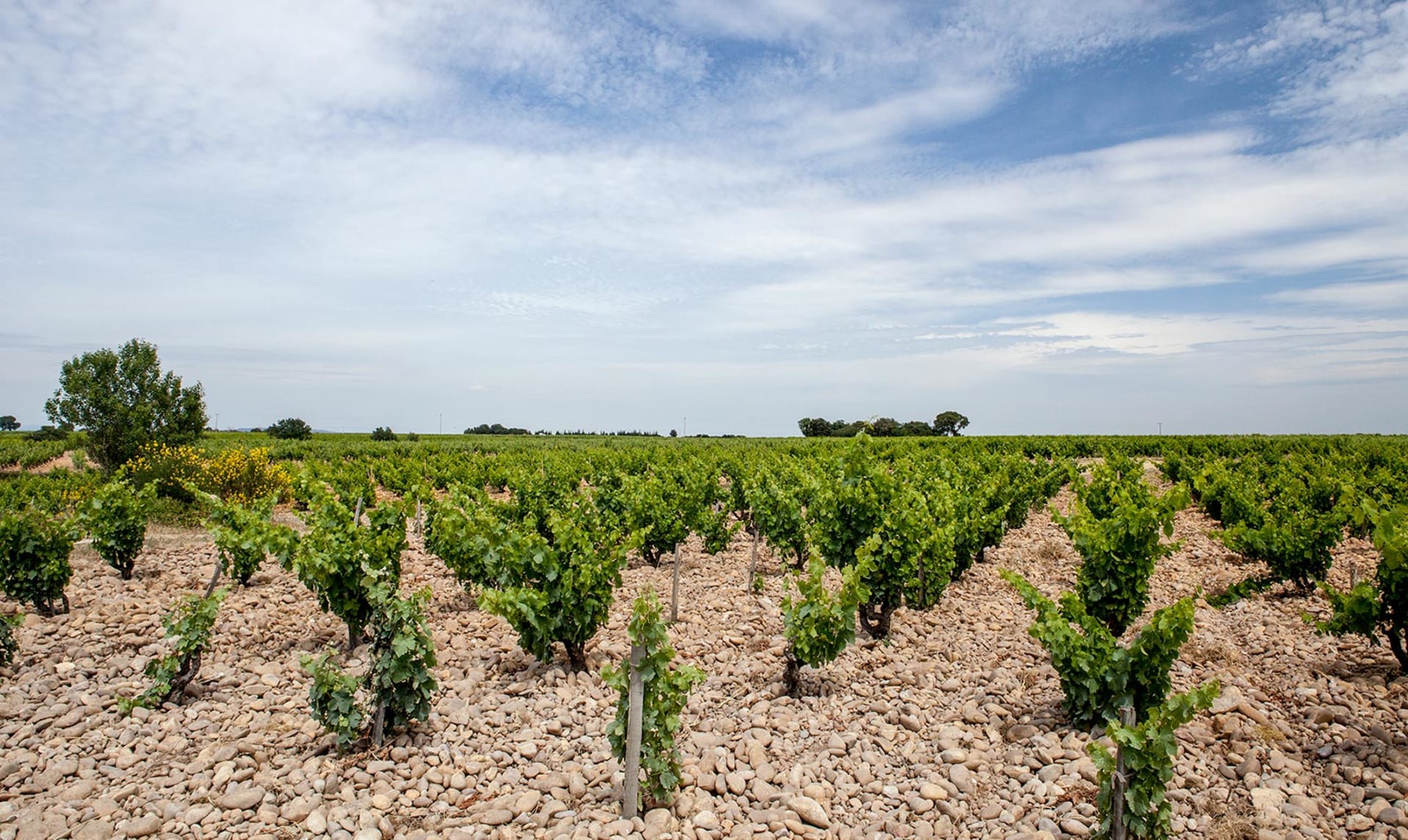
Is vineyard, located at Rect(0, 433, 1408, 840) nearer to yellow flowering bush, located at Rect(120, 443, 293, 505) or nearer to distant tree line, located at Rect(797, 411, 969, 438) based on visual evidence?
yellow flowering bush, located at Rect(120, 443, 293, 505)

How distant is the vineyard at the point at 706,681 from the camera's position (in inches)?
225

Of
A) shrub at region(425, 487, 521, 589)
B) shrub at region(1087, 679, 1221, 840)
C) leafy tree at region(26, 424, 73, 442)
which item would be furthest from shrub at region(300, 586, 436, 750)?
leafy tree at region(26, 424, 73, 442)

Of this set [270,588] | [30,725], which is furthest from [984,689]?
[270,588]

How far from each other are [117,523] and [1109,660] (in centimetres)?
1356

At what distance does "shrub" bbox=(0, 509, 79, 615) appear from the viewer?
946 centimetres

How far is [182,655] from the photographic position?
295 inches

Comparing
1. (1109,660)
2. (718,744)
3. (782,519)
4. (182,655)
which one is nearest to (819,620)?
(718,744)

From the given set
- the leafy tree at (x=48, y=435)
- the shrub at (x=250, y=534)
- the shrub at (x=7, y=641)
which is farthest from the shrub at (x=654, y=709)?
the leafy tree at (x=48, y=435)

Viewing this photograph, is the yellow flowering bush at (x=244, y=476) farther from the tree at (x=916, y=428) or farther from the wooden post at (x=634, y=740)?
the tree at (x=916, y=428)

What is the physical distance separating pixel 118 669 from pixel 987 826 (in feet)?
30.2

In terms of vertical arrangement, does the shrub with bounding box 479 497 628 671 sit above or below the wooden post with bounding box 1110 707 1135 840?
above

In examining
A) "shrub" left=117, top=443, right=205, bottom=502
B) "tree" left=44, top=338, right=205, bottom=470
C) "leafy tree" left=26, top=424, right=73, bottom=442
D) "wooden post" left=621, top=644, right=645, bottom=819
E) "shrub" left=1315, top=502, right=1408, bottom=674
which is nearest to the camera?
"wooden post" left=621, top=644, right=645, bottom=819

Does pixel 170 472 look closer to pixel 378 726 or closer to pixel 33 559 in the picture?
pixel 33 559

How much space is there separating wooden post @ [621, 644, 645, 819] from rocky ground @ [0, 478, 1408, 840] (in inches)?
6.3
